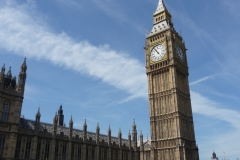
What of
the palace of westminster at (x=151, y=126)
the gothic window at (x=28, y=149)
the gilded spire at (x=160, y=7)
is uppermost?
the gilded spire at (x=160, y=7)

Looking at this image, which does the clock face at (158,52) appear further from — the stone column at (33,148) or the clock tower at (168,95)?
the stone column at (33,148)

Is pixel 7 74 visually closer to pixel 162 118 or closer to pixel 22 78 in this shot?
pixel 22 78

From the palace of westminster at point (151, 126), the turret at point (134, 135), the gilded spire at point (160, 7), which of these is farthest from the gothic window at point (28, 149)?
the gilded spire at point (160, 7)

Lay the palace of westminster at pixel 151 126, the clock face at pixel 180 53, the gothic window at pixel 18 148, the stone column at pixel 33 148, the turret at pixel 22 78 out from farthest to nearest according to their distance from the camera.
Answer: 1. the clock face at pixel 180 53
2. the turret at pixel 22 78
3. the stone column at pixel 33 148
4. the palace of westminster at pixel 151 126
5. the gothic window at pixel 18 148

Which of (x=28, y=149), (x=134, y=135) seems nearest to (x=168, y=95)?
(x=134, y=135)

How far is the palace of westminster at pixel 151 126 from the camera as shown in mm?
53438

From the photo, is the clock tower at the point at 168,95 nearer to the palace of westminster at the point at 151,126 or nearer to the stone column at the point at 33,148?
the palace of westminster at the point at 151,126

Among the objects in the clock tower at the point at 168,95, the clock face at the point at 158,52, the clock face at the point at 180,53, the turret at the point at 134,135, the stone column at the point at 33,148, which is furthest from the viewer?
the clock face at the point at 180,53

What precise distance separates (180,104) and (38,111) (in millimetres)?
37649

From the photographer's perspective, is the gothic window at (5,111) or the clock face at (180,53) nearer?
the gothic window at (5,111)

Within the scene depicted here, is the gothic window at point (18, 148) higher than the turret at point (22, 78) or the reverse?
the reverse

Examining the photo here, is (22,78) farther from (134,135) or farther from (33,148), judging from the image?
(134,135)

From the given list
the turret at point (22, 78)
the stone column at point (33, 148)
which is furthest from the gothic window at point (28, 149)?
the turret at point (22, 78)

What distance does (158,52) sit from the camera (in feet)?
262
